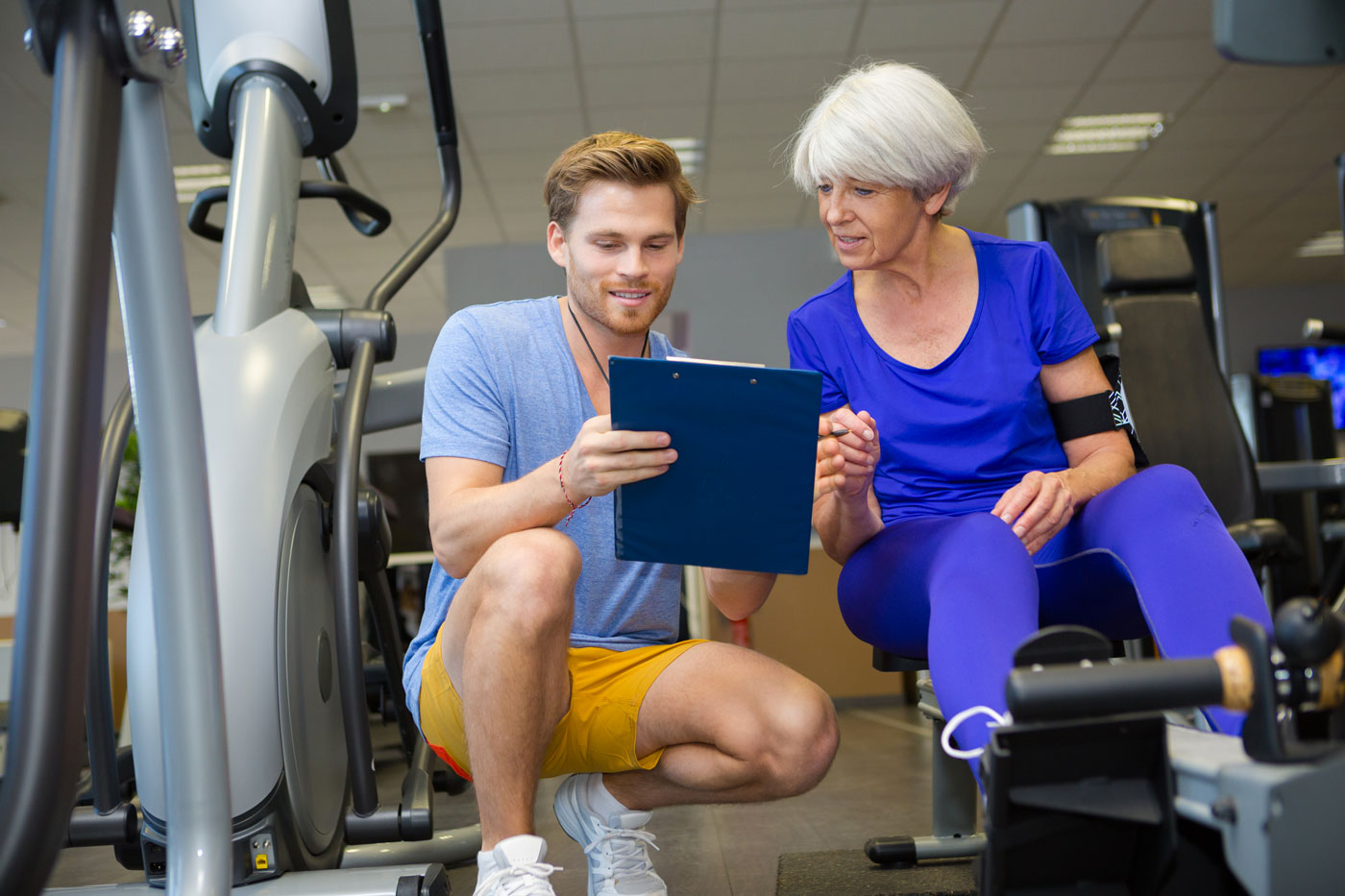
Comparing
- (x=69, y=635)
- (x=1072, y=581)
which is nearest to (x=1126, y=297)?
(x=1072, y=581)

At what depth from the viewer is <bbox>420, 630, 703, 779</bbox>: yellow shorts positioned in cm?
129

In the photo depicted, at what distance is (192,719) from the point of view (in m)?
0.87

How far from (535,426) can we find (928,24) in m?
3.82

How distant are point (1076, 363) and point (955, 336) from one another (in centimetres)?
16

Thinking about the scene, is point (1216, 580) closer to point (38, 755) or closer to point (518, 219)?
point (38, 755)

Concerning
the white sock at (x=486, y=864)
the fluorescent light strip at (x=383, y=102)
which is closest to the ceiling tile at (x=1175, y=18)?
the fluorescent light strip at (x=383, y=102)

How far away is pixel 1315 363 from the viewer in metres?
8.47

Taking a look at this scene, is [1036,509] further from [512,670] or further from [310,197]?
[310,197]

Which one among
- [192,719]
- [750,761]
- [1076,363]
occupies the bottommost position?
[750,761]

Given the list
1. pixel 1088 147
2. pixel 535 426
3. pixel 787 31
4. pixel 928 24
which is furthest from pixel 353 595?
pixel 1088 147

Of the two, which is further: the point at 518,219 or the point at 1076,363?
the point at 518,219

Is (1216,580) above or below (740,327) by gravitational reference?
below

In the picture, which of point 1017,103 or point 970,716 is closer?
point 970,716

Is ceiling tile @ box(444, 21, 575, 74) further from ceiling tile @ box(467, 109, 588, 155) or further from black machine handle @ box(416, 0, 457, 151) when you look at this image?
black machine handle @ box(416, 0, 457, 151)
